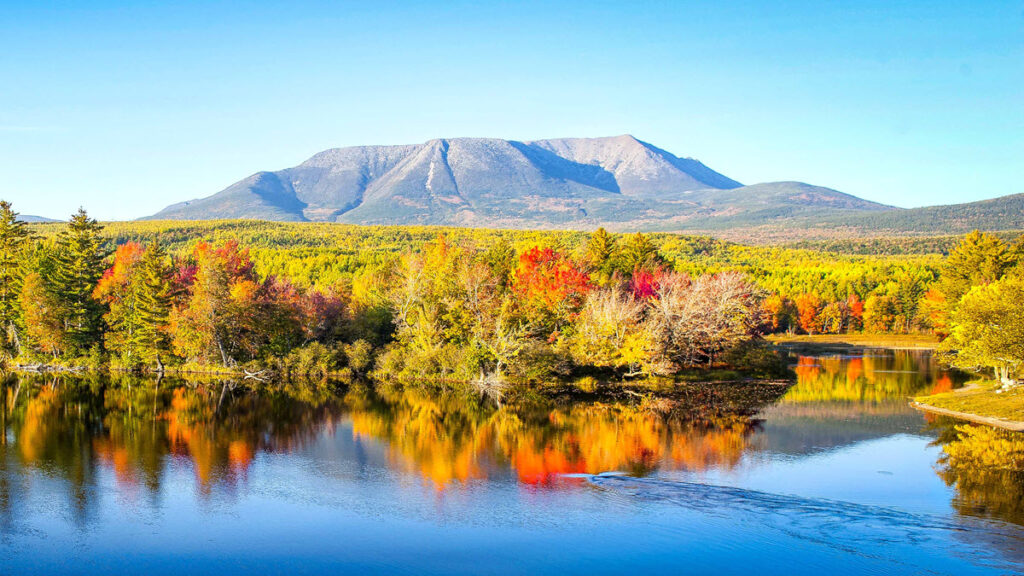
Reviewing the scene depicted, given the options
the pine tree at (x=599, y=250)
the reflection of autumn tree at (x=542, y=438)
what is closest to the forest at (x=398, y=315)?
the pine tree at (x=599, y=250)

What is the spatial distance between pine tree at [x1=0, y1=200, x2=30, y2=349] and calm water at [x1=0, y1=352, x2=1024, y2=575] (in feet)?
75.1

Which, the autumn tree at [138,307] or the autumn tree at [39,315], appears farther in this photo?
the autumn tree at [138,307]

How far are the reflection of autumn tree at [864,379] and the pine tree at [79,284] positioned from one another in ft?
189

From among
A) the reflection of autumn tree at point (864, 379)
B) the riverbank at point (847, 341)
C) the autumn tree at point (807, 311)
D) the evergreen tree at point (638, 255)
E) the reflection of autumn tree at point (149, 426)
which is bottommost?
the riverbank at point (847, 341)

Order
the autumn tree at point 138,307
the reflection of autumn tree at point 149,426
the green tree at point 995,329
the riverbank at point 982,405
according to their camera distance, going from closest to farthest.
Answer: the reflection of autumn tree at point 149,426 → the riverbank at point 982,405 → the green tree at point 995,329 → the autumn tree at point 138,307

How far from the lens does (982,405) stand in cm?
4347

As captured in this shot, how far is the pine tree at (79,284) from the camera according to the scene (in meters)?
63.5

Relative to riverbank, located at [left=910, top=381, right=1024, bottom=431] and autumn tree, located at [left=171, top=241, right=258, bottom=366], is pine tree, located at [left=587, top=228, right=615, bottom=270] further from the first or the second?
riverbank, located at [left=910, top=381, right=1024, bottom=431]

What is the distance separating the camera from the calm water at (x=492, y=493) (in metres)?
21.0

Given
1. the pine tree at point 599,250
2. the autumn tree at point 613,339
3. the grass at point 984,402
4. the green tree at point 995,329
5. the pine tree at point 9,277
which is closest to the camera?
the grass at point 984,402

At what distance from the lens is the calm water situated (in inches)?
825

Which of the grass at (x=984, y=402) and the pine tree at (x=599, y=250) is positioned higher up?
the pine tree at (x=599, y=250)

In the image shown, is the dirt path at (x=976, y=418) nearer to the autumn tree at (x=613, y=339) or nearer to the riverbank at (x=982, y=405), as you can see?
the riverbank at (x=982, y=405)

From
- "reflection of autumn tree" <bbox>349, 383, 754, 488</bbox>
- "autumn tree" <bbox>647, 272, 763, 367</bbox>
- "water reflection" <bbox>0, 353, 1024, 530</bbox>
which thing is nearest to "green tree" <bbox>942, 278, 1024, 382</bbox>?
"water reflection" <bbox>0, 353, 1024, 530</bbox>
